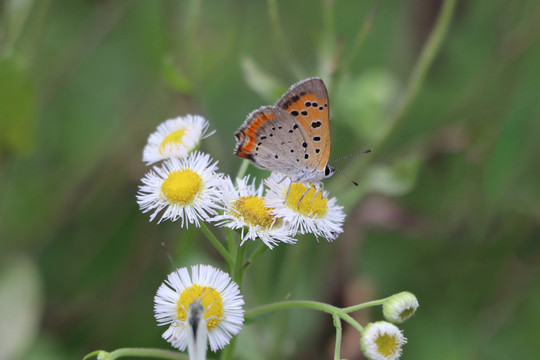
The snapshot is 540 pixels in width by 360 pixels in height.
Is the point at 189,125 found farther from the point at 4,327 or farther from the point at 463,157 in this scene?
the point at 463,157

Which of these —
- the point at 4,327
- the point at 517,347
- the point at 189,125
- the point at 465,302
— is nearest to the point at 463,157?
the point at 465,302

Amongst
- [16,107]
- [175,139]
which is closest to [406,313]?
[175,139]

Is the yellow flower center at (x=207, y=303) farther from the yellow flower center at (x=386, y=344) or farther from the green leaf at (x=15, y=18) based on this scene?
the green leaf at (x=15, y=18)

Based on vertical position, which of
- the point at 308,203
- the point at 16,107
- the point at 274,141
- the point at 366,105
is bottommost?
the point at 308,203

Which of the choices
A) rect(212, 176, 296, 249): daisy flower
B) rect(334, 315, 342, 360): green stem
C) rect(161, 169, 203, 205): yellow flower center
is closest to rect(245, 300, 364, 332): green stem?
rect(334, 315, 342, 360): green stem

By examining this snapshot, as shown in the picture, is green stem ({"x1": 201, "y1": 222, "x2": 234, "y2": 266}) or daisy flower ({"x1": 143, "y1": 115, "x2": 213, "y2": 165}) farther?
daisy flower ({"x1": 143, "y1": 115, "x2": 213, "y2": 165})

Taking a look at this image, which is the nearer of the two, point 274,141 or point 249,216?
point 249,216

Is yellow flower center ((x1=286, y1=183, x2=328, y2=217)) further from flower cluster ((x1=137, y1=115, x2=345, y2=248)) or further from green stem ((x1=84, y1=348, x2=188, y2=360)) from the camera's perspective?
green stem ((x1=84, y1=348, x2=188, y2=360))

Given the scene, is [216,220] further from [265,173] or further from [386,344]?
[265,173]
